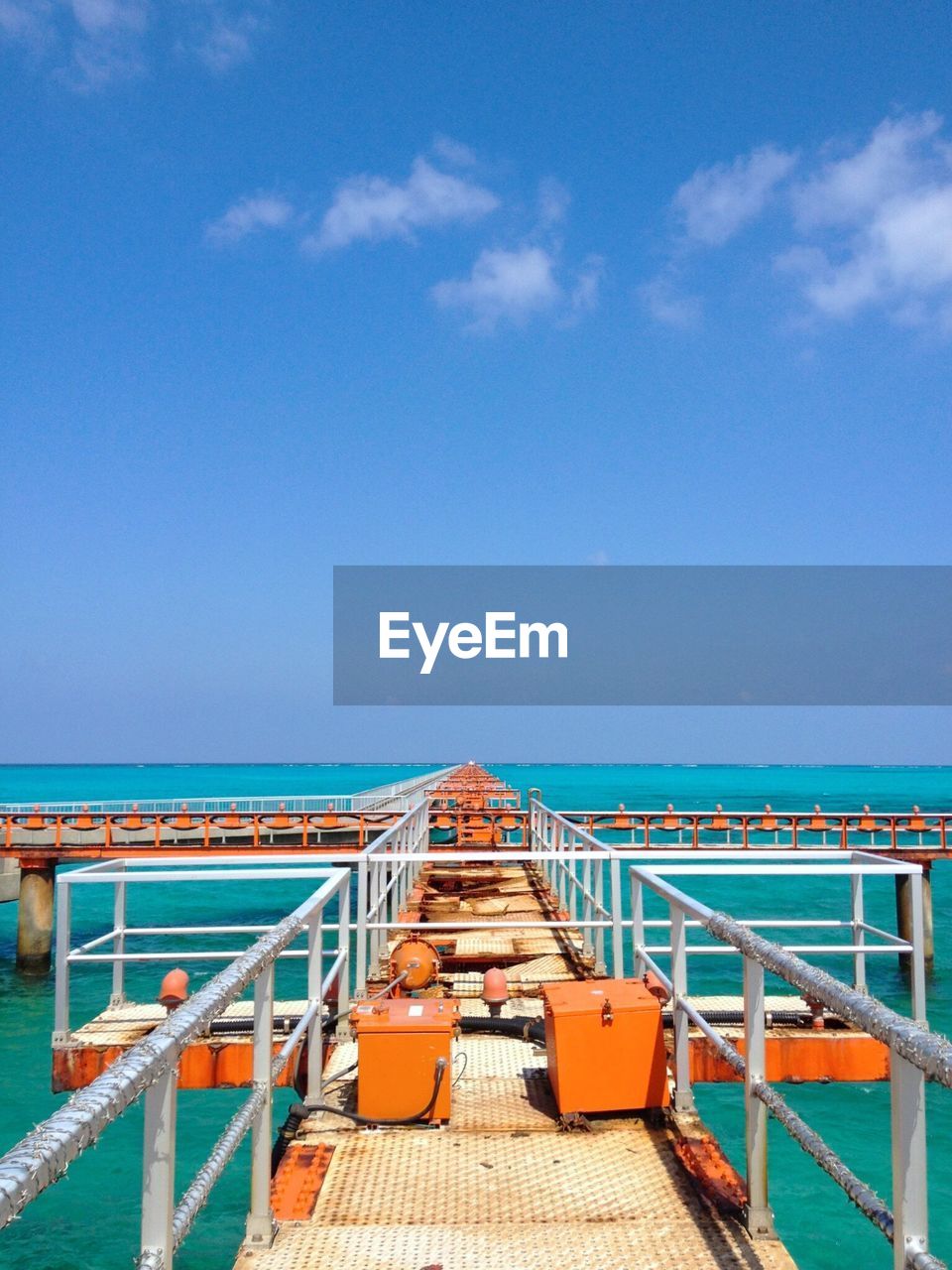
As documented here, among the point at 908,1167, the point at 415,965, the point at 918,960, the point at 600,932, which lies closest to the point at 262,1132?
the point at 908,1167

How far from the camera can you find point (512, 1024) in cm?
670

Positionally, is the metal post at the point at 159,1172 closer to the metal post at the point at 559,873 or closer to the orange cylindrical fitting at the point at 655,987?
the orange cylindrical fitting at the point at 655,987

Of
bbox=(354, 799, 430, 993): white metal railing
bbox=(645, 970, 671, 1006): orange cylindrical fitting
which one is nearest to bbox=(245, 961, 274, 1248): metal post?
bbox=(645, 970, 671, 1006): orange cylindrical fitting

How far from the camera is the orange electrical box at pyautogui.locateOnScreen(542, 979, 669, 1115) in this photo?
5.04 metres

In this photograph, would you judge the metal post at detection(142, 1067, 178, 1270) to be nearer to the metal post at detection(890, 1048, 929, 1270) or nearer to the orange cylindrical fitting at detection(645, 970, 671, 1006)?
the metal post at detection(890, 1048, 929, 1270)

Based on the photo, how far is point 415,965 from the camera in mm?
7781

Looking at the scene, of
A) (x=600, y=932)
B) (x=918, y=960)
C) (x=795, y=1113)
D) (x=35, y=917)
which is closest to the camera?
(x=795, y=1113)

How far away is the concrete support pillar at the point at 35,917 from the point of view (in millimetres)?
24875

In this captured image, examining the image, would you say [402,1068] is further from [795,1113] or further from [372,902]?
[372,902]

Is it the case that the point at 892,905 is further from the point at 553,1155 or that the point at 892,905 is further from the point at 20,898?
the point at 553,1155

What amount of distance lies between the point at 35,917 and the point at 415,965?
21556 millimetres

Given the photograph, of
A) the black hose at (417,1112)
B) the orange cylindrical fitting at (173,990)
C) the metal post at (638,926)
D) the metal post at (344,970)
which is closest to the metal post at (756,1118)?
the black hose at (417,1112)

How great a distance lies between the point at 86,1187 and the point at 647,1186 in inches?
356

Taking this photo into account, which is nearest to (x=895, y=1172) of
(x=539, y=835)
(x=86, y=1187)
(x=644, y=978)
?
(x=644, y=978)
